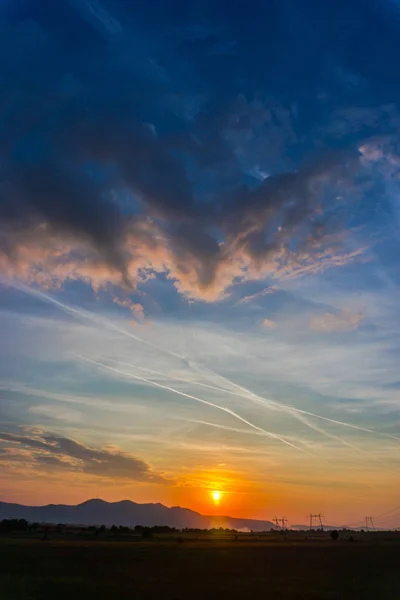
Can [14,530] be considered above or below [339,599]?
above

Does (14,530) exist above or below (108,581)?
above

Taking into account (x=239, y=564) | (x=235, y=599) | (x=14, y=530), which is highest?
(x=14, y=530)

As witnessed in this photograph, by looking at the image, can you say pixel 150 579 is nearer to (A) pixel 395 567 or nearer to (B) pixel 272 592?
(B) pixel 272 592

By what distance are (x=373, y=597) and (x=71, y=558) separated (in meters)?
45.1

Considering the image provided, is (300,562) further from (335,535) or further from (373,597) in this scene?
(335,535)

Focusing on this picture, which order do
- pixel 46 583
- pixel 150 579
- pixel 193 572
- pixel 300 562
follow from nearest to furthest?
pixel 46 583 < pixel 150 579 < pixel 193 572 < pixel 300 562

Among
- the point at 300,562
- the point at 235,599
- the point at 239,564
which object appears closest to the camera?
the point at 235,599

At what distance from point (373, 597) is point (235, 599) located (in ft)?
36.8

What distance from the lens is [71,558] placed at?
2832 inches

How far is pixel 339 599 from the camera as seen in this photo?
39219mm

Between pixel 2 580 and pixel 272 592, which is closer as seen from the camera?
pixel 272 592

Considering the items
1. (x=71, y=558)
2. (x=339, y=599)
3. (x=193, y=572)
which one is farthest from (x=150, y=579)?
(x=71, y=558)

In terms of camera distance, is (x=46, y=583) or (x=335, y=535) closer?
(x=46, y=583)

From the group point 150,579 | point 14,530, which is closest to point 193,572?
point 150,579
